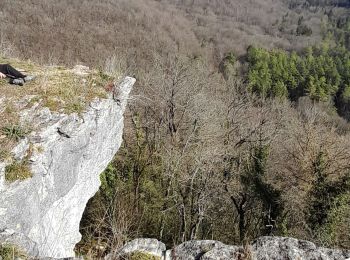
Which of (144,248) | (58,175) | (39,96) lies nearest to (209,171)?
(58,175)

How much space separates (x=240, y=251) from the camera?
546 centimetres

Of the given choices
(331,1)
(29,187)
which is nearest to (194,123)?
(29,187)

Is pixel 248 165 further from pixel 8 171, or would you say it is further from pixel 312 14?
pixel 312 14

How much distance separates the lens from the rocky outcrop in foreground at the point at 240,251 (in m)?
5.35

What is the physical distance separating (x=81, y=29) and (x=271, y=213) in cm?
6531

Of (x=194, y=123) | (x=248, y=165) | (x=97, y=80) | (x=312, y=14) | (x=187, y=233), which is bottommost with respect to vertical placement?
(x=187, y=233)

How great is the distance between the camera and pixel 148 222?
1659 centimetres

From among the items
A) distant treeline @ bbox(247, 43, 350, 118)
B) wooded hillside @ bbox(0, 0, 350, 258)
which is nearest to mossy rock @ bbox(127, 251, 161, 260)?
wooded hillside @ bbox(0, 0, 350, 258)

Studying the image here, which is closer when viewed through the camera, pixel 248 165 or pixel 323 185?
pixel 323 185

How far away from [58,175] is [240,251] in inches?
188

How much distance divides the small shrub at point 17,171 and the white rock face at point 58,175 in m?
0.10

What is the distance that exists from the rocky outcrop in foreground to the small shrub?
9.61 feet

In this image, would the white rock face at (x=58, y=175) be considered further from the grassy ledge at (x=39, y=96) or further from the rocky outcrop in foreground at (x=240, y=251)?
the rocky outcrop in foreground at (x=240, y=251)

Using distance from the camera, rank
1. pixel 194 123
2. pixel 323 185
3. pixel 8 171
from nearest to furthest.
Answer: pixel 8 171
pixel 323 185
pixel 194 123
